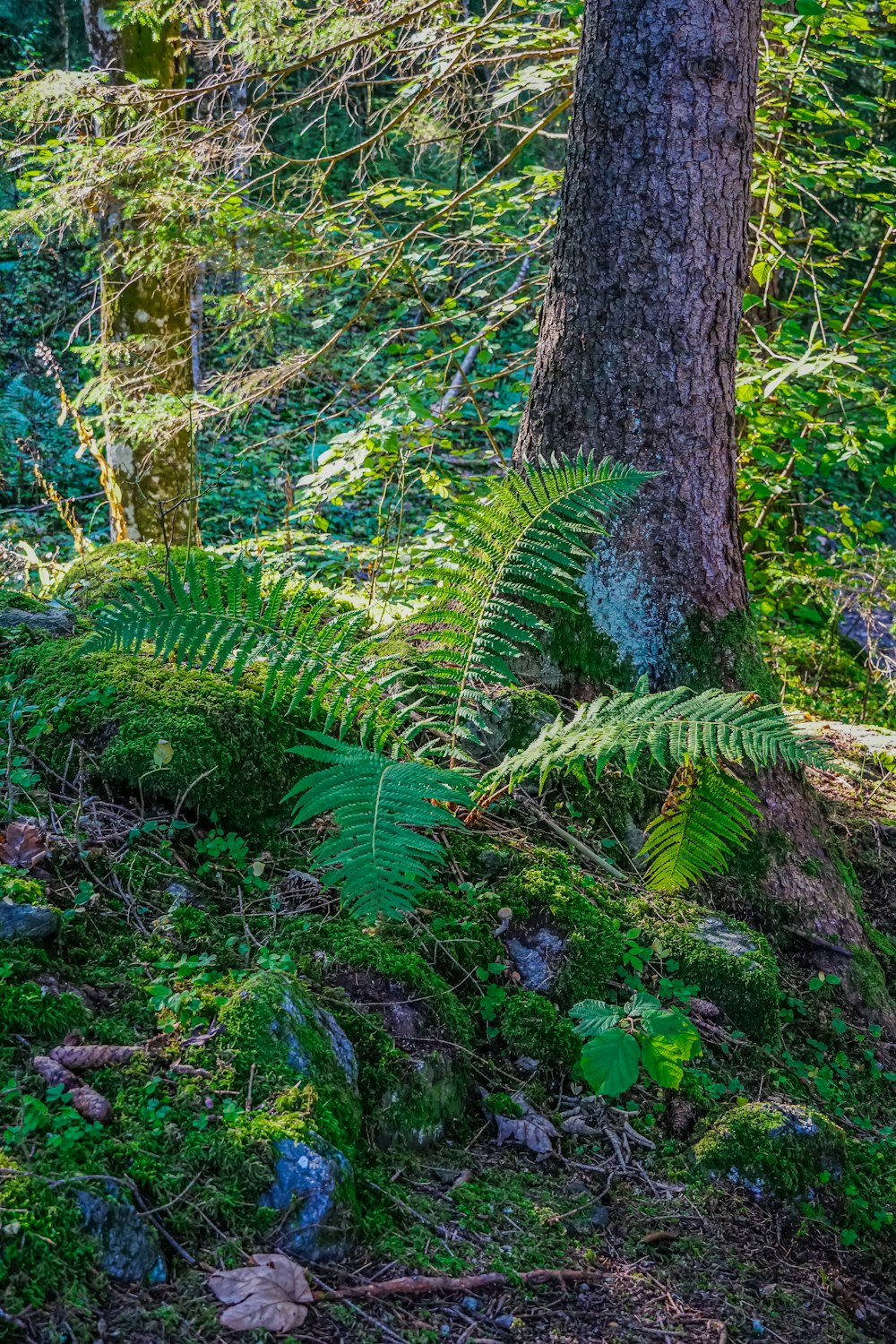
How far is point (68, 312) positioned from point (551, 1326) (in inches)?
500

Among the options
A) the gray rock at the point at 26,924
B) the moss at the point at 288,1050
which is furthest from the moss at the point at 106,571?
the moss at the point at 288,1050

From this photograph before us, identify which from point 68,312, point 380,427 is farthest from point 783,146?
point 68,312

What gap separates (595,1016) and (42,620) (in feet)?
8.20

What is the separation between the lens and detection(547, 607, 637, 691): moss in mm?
3641

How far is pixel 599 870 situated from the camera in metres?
3.34

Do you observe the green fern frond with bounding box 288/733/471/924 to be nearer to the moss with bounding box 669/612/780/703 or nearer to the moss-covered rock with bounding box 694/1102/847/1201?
the moss-covered rock with bounding box 694/1102/847/1201

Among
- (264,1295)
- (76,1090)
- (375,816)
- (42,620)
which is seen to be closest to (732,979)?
(375,816)

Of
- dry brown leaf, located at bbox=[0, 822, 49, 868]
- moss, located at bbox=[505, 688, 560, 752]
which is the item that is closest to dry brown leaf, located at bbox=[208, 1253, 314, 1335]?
dry brown leaf, located at bbox=[0, 822, 49, 868]

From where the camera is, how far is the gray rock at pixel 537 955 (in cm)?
283

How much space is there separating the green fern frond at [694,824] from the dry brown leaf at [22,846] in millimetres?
A: 1785

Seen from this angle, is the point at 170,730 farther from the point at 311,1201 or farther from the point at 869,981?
the point at 869,981

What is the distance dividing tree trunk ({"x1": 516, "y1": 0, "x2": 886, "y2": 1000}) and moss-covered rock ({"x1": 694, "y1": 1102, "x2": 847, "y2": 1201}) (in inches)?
38.1

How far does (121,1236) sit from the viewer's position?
166 centimetres

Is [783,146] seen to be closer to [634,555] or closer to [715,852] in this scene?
[634,555]
